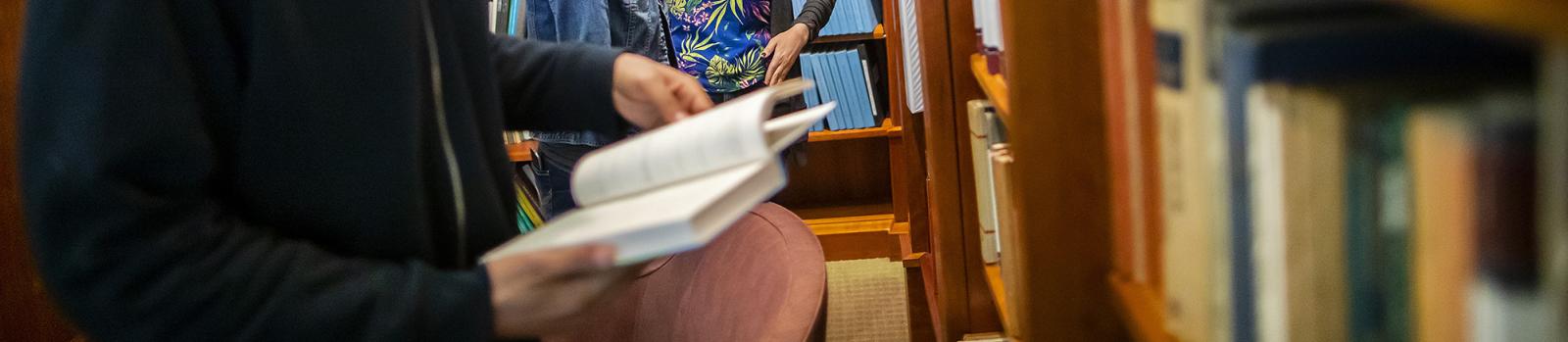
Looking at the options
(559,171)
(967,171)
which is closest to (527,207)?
(559,171)

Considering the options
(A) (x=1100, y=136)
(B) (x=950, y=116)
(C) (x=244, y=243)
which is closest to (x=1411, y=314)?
(A) (x=1100, y=136)

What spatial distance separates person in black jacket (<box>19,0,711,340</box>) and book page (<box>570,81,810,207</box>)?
8 centimetres

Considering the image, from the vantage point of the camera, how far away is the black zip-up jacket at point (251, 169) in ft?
2.49

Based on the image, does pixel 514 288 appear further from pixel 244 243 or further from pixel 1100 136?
pixel 1100 136

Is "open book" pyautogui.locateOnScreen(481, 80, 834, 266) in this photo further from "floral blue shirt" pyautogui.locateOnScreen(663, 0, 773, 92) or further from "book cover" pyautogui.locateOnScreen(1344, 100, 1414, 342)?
"floral blue shirt" pyautogui.locateOnScreen(663, 0, 773, 92)

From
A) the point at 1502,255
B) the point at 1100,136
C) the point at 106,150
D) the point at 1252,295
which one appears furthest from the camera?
the point at 1100,136

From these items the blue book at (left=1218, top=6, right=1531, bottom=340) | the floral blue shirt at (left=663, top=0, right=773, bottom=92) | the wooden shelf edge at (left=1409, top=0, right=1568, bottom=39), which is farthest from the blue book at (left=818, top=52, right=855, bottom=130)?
the wooden shelf edge at (left=1409, top=0, right=1568, bottom=39)

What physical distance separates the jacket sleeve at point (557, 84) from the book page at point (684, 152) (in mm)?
218

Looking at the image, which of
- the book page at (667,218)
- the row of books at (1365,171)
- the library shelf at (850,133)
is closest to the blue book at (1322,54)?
the row of books at (1365,171)

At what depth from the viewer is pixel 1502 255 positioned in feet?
1.14

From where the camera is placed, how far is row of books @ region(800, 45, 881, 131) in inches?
133

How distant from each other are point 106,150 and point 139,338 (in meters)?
0.14

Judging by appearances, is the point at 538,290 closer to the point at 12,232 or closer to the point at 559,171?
the point at 559,171

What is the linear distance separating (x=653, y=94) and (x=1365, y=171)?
80 centimetres
